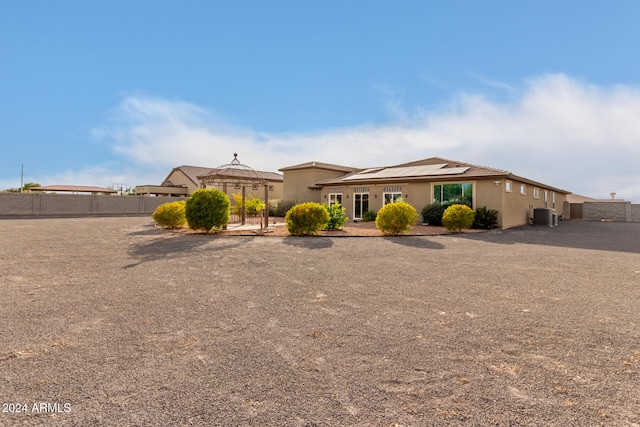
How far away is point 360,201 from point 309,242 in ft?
40.5

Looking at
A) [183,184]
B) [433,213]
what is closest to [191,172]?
[183,184]

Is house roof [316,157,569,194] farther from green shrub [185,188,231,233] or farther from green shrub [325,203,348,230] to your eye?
green shrub [185,188,231,233]

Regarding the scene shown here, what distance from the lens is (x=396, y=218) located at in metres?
14.5

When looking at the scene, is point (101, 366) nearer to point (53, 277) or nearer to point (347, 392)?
point (347, 392)

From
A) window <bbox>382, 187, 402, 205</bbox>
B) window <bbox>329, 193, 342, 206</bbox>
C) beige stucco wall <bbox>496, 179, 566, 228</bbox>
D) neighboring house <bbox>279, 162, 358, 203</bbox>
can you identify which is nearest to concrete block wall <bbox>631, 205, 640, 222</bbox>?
beige stucco wall <bbox>496, 179, 566, 228</bbox>

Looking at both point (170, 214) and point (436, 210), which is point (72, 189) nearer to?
point (170, 214)

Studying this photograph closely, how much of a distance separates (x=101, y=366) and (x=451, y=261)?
25.7ft

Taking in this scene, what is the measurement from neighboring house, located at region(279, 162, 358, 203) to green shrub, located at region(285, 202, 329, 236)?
14.8 metres

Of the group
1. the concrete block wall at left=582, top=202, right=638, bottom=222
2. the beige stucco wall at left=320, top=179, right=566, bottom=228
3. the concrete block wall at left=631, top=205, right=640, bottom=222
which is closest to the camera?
the beige stucco wall at left=320, top=179, right=566, bottom=228

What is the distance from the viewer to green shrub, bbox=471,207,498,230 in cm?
1866

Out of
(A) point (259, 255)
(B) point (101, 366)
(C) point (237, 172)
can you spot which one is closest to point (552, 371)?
(B) point (101, 366)

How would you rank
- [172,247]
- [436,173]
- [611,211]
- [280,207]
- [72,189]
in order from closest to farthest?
[172,247] → [436,173] → [280,207] → [611,211] → [72,189]

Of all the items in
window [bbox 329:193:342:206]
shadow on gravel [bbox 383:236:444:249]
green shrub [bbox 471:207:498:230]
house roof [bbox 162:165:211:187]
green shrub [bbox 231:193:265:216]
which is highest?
house roof [bbox 162:165:211:187]

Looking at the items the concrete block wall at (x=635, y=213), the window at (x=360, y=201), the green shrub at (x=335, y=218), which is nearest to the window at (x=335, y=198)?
the window at (x=360, y=201)
